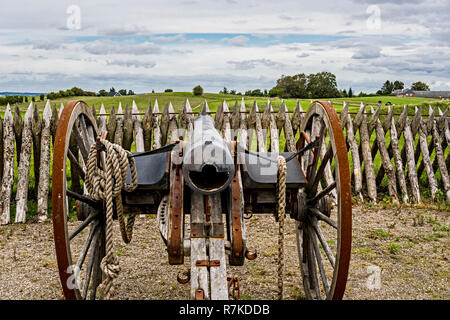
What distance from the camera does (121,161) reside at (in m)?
3.18

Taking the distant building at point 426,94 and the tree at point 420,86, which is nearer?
the distant building at point 426,94

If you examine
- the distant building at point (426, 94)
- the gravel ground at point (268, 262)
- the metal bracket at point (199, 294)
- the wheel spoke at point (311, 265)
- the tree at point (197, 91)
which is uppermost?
the distant building at point (426, 94)

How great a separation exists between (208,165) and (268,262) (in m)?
2.71

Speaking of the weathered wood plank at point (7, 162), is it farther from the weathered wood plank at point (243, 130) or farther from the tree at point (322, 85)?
the tree at point (322, 85)

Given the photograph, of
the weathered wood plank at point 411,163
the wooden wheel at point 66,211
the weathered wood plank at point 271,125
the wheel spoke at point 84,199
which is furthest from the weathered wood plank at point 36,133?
the weathered wood plank at point 411,163

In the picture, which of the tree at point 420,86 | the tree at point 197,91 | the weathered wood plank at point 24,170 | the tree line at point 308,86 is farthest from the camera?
the tree at point 420,86

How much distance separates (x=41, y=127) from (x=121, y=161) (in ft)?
15.3

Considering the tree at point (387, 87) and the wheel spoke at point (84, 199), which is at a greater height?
the tree at point (387, 87)

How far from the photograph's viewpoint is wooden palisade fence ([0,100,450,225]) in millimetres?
7090

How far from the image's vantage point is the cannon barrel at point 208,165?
2.79m

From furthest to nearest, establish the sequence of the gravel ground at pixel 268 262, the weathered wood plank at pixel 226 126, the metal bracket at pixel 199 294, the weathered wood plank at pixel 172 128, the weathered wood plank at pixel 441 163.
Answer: the weathered wood plank at pixel 441 163, the weathered wood plank at pixel 226 126, the weathered wood plank at pixel 172 128, the gravel ground at pixel 268 262, the metal bracket at pixel 199 294
